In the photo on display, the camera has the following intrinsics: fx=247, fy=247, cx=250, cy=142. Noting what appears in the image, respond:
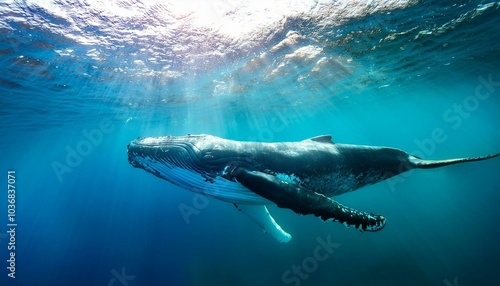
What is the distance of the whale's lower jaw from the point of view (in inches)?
179

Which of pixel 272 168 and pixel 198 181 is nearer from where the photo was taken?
pixel 198 181

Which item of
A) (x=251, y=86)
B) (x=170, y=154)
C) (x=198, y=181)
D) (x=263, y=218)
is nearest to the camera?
(x=170, y=154)

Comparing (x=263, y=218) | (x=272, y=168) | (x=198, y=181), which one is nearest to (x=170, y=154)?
(x=198, y=181)

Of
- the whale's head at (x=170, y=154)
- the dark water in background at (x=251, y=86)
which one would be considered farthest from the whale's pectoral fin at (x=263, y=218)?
the dark water in background at (x=251, y=86)

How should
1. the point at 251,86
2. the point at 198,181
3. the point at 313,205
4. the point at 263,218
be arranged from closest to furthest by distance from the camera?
1. the point at 313,205
2. the point at 198,181
3. the point at 263,218
4. the point at 251,86

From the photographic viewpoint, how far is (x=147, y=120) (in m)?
33.2

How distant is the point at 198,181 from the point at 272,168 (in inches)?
56.7

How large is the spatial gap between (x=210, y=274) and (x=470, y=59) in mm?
26363

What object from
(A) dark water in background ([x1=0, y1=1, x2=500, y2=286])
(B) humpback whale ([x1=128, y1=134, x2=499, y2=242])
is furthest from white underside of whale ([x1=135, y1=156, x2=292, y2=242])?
(A) dark water in background ([x1=0, y1=1, x2=500, y2=286])

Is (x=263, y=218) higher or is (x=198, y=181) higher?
(x=198, y=181)

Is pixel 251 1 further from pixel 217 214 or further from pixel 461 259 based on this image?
pixel 217 214

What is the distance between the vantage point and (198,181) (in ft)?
15.3

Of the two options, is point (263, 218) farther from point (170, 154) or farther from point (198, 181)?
point (170, 154)

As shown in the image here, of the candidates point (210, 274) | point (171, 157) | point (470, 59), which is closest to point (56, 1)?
point (171, 157)
